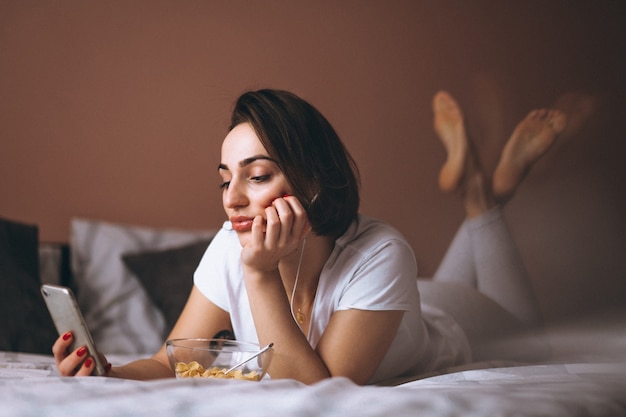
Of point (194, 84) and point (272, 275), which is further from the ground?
point (194, 84)

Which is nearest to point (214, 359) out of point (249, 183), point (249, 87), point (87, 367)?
point (87, 367)

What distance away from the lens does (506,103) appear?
185 cm

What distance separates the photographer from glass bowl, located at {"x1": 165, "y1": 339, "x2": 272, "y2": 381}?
783 mm

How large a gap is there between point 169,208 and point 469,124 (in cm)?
100

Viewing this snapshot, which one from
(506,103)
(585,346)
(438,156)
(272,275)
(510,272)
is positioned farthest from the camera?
(438,156)

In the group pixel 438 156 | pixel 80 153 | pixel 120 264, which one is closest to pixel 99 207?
pixel 80 153

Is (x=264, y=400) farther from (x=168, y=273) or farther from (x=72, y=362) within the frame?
(x=168, y=273)

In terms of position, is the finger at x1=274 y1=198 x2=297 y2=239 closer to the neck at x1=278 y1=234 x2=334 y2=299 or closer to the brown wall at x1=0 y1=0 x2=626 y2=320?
the neck at x1=278 y1=234 x2=334 y2=299

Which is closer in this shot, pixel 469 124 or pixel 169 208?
pixel 469 124

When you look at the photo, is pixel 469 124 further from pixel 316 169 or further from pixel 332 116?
pixel 316 169

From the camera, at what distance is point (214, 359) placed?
0.83 metres

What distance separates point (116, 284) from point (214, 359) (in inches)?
45.1

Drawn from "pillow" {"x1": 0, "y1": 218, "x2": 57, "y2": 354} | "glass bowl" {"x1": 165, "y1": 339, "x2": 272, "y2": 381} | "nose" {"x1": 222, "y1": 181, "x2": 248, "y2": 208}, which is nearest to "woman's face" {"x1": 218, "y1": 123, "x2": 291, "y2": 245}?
"nose" {"x1": 222, "y1": 181, "x2": 248, "y2": 208}

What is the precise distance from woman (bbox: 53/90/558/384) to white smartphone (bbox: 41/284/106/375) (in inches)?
0.6
